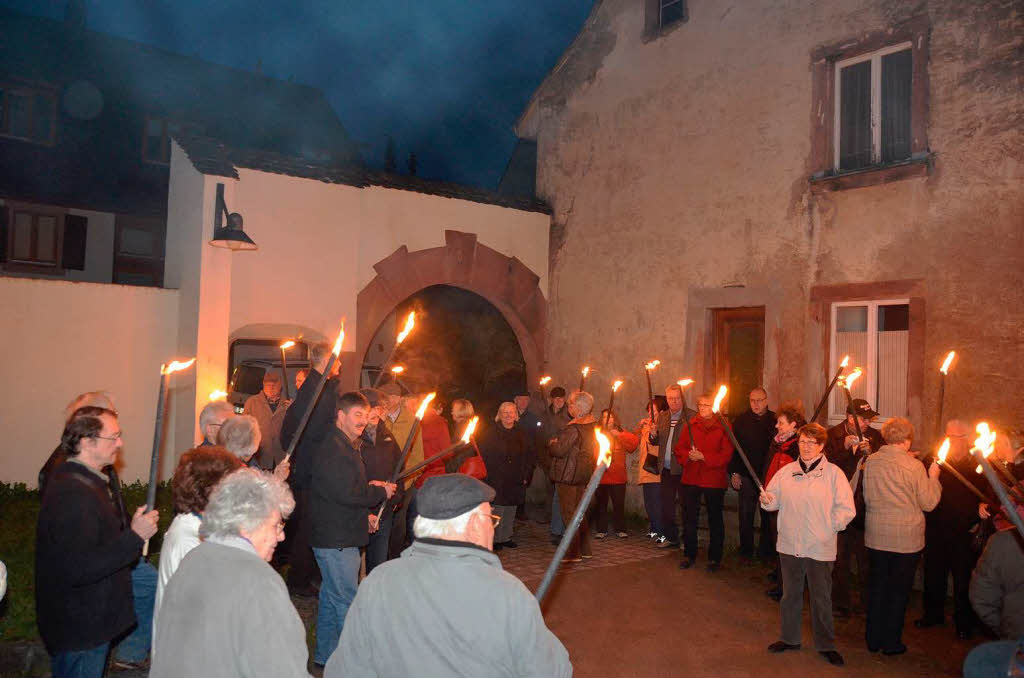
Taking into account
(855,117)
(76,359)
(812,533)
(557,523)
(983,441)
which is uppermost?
(855,117)

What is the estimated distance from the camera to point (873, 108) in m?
9.89

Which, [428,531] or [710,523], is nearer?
[428,531]

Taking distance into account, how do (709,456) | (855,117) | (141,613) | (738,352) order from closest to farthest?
(141,613) < (709,456) < (855,117) < (738,352)

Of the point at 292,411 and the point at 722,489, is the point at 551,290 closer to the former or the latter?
the point at 722,489

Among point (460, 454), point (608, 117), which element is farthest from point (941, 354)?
point (608, 117)

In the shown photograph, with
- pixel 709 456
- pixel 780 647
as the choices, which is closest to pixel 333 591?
pixel 780 647

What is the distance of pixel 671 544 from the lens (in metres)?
10.4

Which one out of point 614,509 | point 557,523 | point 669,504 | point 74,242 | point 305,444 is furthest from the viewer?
point 74,242

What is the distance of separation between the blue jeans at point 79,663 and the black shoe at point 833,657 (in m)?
5.11

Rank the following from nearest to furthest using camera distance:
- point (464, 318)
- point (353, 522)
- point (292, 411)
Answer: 1. point (353, 522)
2. point (292, 411)
3. point (464, 318)

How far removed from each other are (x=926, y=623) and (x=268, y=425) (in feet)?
21.5

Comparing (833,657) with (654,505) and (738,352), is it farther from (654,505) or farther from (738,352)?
(738,352)

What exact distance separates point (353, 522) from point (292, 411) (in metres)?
1.37

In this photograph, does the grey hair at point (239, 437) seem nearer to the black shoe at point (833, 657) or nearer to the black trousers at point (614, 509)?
the black shoe at point (833, 657)
